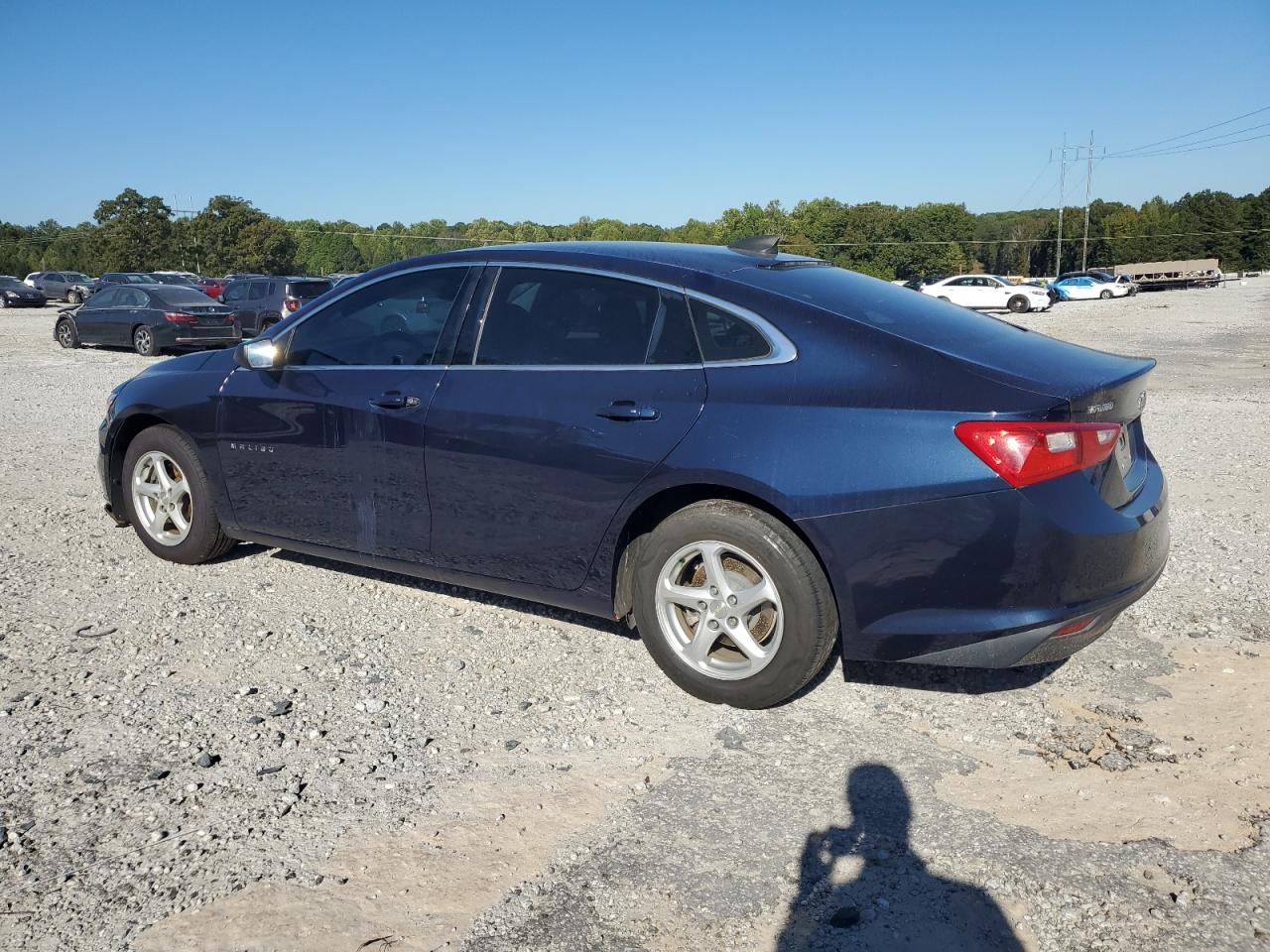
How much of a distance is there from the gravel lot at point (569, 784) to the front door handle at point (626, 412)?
3.57 ft

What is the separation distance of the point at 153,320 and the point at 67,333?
347cm

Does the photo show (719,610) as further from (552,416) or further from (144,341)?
(144,341)

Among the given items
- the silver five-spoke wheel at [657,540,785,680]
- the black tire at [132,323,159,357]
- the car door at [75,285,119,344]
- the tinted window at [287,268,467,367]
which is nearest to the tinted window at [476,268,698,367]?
the tinted window at [287,268,467,367]

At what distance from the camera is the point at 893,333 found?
12.1 ft

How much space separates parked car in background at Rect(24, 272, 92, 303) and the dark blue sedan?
5270cm

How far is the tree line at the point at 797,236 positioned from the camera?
85.9m

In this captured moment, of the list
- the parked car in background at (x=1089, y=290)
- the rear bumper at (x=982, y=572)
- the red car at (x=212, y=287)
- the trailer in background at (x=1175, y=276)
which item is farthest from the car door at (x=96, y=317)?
the trailer in background at (x=1175, y=276)

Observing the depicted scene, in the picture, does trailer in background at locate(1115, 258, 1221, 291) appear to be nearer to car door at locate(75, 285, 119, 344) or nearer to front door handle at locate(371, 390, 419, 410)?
car door at locate(75, 285, 119, 344)

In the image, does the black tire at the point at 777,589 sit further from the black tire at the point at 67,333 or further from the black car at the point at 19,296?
the black car at the point at 19,296

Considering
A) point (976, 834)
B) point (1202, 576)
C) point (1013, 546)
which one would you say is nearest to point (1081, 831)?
point (976, 834)

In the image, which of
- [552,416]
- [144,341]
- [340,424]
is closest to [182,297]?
[144,341]

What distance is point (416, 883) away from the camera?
2859 mm

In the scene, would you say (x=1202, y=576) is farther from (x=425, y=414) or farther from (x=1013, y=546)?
(x=425, y=414)

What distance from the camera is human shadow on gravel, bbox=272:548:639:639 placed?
487 centimetres
